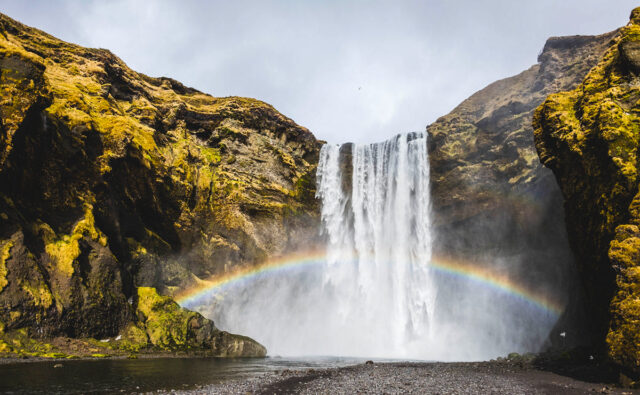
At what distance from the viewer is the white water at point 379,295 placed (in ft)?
121

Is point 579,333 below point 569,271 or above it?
below

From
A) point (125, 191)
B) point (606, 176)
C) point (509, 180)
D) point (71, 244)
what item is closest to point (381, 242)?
point (509, 180)

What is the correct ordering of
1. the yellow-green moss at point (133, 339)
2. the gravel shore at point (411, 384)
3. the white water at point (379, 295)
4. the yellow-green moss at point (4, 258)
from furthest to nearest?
the white water at point (379, 295)
the yellow-green moss at point (133, 339)
the yellow-green moss at point (4, 258)
the gravel shore at point (411, 384)

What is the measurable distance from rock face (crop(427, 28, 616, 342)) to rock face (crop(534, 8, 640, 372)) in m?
13.7

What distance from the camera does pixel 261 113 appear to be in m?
44.8

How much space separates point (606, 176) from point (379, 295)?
90.7ft

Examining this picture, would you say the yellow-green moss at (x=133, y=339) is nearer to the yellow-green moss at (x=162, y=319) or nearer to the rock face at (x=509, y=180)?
the yellow-green moss at (x=162, y=319)

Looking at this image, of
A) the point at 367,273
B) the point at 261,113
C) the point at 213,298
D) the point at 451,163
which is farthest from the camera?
the point at 261,113

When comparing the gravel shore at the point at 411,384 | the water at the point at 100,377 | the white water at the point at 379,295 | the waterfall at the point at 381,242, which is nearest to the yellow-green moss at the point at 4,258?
the water at the point at 100,377

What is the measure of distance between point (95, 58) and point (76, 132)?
15.8m

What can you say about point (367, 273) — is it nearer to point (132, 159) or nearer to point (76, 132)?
point (132, 159)

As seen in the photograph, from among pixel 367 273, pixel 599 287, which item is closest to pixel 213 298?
pixel 367 273

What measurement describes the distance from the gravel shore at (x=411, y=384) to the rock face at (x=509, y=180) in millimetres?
17876

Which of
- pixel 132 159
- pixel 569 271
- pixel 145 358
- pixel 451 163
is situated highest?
pixel 451 163
